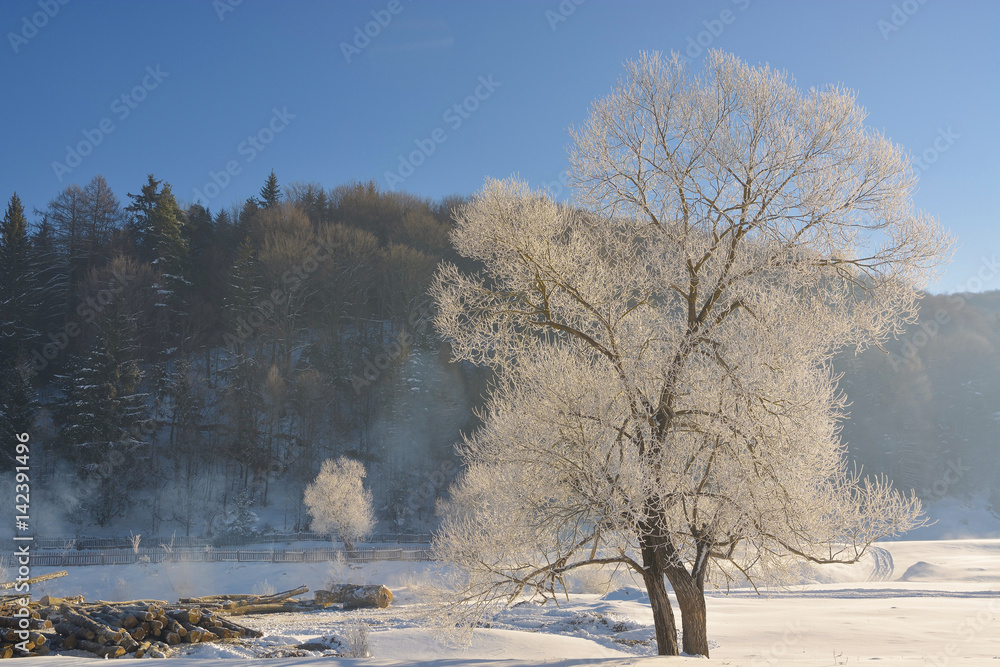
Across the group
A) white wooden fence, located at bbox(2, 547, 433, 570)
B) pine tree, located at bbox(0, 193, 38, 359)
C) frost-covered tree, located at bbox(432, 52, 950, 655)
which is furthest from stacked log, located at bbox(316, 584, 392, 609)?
pine tree, located at bbox(0, 193, 38, 359)

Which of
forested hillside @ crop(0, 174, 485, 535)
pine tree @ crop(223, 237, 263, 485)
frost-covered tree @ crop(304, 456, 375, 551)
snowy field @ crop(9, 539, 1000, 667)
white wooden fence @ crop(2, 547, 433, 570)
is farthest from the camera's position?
pine tree @ crop(223, 237, 263, 485)

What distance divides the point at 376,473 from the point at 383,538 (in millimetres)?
7612

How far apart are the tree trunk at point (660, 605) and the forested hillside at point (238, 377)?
30216 millimetres

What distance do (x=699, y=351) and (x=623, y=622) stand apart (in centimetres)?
974

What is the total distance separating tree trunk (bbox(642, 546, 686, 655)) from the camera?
7.39 metres

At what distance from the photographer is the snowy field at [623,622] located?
8.77 meters

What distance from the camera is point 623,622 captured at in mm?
13992

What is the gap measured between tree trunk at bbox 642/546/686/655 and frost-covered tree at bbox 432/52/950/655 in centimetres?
3

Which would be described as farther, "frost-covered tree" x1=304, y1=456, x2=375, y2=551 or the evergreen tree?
the evergreen tree

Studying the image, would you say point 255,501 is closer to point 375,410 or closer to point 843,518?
point 375,410

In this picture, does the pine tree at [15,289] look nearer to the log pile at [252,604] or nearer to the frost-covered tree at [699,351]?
the log pile at [252,604]

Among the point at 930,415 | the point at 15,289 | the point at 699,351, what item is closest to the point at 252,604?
the point at 699,351

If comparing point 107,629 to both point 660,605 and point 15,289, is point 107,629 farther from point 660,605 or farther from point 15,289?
point 15,289

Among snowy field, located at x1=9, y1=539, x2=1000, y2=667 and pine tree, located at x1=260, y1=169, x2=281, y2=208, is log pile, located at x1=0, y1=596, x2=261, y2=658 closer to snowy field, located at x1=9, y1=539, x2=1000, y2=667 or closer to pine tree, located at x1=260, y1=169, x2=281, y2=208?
snowy field, located at x1=9, y1=539, x2=1000, y2=667
